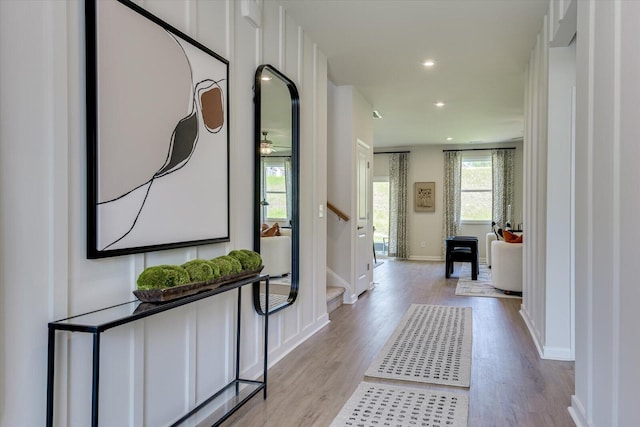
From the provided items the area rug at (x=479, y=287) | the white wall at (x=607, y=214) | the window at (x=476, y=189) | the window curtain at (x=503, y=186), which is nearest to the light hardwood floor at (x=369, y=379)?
the white wall at (x=607, y=214)

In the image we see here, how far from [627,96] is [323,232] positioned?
2.82 metres

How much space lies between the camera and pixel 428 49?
405cm

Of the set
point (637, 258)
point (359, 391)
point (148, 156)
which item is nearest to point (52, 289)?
point (148, 156)

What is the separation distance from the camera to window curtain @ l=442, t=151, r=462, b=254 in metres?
9.72

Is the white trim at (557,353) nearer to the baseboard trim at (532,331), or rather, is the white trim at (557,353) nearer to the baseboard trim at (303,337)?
the baseboard trim at (532,331)

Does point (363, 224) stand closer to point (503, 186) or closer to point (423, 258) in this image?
point (423, 258)

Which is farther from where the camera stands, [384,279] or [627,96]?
[384,279]

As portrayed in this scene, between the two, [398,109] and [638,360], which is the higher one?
[398,109]

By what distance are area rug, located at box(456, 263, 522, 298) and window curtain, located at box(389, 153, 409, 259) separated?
230 centimetres

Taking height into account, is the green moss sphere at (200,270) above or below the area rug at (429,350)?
above

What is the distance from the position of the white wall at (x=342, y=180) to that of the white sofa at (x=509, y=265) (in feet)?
6.75

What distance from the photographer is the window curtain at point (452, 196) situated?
9.72 m

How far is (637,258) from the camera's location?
5.02ft

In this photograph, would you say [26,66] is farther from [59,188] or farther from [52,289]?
[52,289]
